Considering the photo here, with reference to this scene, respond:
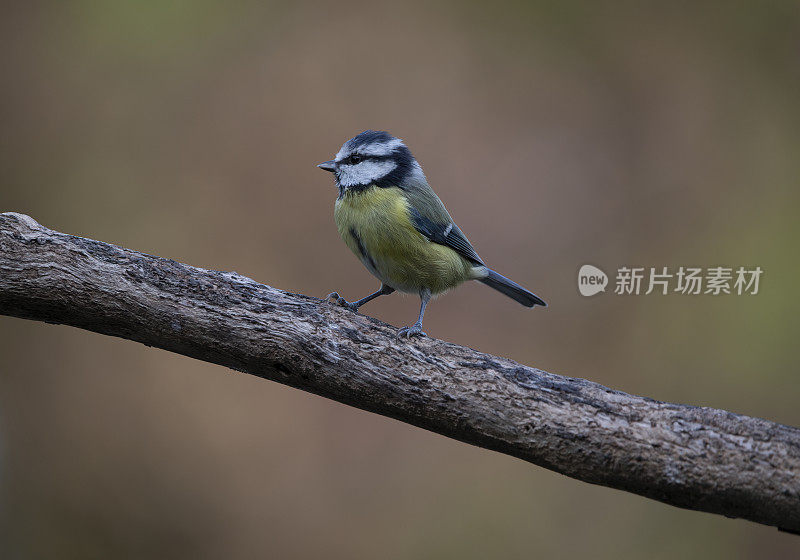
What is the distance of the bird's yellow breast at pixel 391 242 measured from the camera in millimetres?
2070

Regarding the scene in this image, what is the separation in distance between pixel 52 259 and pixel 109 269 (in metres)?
0.14

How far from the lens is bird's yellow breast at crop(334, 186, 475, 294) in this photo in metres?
2.07

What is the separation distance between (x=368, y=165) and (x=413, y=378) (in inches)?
33.5

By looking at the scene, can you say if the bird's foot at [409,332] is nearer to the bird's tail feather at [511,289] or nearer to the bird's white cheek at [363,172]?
the bird's white cheek at [363,172]

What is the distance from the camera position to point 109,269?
1701 mm

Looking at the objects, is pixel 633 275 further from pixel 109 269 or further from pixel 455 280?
pixel 109 269

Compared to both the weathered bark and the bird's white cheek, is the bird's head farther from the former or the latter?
the weathered bark

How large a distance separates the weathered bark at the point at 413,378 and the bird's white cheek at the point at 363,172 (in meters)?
0.53

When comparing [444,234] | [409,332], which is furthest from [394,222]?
[409,332]

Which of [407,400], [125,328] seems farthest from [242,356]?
[407,400]

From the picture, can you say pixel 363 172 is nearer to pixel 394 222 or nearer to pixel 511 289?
pixel 394 222

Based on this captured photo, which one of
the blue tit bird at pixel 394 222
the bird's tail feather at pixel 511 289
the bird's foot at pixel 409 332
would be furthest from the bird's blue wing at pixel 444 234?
the bird's foot at pixel 409 332

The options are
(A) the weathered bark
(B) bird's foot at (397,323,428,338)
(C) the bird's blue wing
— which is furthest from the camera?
(C) the bird's blue wing

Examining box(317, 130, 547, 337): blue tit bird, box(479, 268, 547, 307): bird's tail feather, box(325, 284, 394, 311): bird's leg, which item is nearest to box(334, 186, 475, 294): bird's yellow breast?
box(317, 130, 547, 337): blue tit bird
